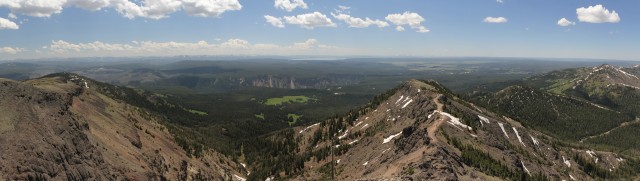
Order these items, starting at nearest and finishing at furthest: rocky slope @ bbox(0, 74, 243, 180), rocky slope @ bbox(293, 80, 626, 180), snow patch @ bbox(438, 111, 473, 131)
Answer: rocky slope @ bbox(0, 74, 243, 180) < rocky slope @ bbox(293, 80, 626, 180) < snow patch @ bbox(438, 111, 473, 131)

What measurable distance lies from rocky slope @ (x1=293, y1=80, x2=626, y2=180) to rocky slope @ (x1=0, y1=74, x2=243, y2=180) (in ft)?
140

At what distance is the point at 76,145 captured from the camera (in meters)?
95.1

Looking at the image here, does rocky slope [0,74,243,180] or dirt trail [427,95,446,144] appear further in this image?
dirt trail [427,95,446,144]

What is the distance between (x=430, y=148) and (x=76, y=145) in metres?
78.7

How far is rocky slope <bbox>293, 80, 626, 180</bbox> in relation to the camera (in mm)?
94875

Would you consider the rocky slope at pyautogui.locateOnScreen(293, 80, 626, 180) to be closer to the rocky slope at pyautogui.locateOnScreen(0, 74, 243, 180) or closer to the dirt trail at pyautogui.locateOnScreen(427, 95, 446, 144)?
the dirt trail at pyautogui.locateOnScreen(427, 95, 446, 144)

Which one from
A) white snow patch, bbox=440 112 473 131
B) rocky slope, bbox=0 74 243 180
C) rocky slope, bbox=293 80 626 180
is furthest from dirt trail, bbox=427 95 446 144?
rocky slope, bbox=0 74 243 180

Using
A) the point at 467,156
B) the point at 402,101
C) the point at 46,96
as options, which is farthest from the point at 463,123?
the point at 46,96

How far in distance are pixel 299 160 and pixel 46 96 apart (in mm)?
80057

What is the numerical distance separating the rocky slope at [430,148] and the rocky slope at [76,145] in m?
42.8

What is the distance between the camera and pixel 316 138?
18025 centimetres

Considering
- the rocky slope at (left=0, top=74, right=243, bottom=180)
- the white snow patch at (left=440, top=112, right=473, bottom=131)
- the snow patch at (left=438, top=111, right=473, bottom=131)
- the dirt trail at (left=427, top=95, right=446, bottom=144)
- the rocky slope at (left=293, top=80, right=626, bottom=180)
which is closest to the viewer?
the rocky slope at (left=0, top=74, right=243, bottom=180)

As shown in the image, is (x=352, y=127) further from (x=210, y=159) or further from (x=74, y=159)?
(x=74, y=159)

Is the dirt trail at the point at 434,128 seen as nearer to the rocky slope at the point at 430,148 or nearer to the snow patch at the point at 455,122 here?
the rocky slope at the point at 430,148
